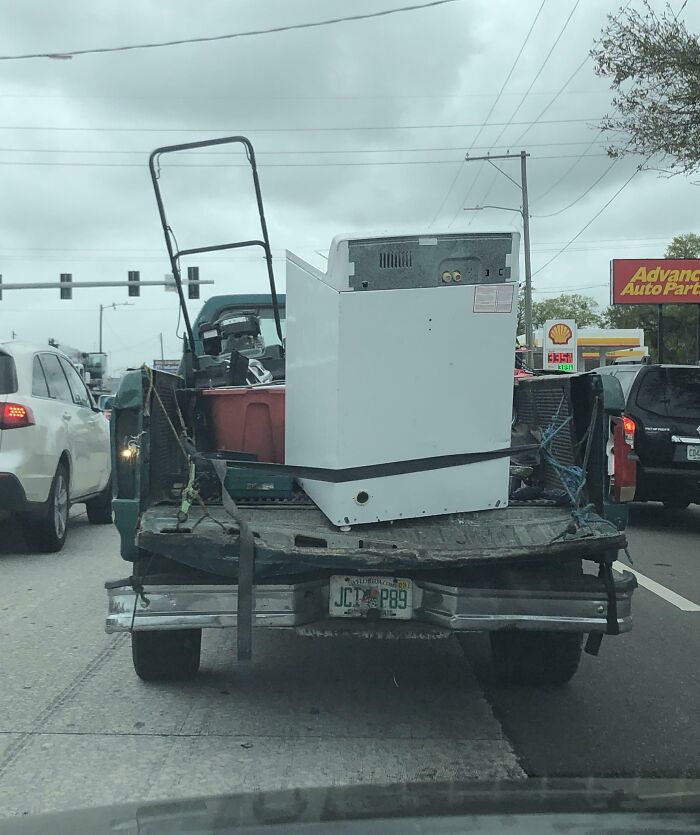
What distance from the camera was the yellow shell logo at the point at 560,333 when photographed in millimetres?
36844

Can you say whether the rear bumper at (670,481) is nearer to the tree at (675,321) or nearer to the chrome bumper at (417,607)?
the chrome bumper at (417,607)

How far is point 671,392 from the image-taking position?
10.6 meters

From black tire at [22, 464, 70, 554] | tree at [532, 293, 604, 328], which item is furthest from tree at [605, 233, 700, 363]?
black tire at [22, 464, 70, 554]

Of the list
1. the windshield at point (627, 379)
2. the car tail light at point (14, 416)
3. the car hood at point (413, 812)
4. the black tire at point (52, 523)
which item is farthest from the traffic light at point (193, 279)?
the car hood at point (413, 812)

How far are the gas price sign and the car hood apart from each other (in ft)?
110

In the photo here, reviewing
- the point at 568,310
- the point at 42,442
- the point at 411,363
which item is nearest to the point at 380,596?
the point at 411,363

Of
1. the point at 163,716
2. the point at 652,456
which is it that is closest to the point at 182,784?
the point at 163,716

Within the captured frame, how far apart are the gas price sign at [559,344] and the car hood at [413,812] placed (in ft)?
110

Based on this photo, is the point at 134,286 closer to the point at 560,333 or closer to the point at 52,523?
the point at 560,333

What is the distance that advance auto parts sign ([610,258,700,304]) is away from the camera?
34750 millimetres

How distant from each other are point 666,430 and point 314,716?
22.8 ft

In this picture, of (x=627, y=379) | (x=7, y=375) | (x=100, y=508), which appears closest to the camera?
(x=7, y=375)

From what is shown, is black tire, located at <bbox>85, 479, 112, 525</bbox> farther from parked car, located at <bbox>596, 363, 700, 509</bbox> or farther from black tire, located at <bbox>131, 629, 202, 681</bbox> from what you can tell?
black tire, located at <bbox>131, 629, 202, 681</bbox>

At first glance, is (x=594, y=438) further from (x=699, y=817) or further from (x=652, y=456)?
(x=652, y=456)
